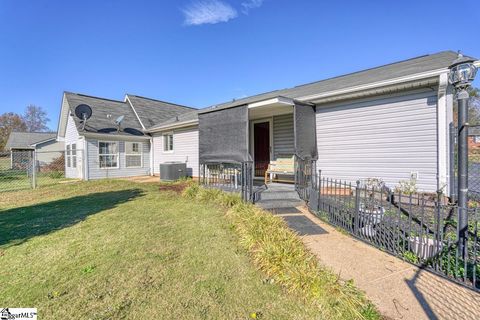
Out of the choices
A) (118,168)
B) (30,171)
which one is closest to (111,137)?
(118,168)

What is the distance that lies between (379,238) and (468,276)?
105 cm

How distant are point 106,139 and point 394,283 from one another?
49.2 feet

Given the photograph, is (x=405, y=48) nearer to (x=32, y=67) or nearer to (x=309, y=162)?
(x=309, y=162)

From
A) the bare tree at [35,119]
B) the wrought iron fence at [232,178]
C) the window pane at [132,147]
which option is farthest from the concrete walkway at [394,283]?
the bare tree at [35,119]

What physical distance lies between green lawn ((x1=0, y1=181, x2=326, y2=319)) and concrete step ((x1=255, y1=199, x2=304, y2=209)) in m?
1.14

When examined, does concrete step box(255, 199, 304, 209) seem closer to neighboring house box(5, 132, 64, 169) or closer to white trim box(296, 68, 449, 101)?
white trim box(296, 68, 449, 101)

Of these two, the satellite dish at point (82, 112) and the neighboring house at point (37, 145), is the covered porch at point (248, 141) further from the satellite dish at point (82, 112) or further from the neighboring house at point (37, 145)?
the neighboring house at point (37, 145)

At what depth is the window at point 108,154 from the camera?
1362 centimetres

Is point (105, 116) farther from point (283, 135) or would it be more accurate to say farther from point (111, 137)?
point (283, 135)

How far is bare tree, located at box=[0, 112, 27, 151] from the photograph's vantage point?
41.9 metres

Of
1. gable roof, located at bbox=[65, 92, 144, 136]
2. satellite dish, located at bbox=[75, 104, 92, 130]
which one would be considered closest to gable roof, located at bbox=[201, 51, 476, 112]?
gable roof, located at bbox=[65, 92, 144, 136]

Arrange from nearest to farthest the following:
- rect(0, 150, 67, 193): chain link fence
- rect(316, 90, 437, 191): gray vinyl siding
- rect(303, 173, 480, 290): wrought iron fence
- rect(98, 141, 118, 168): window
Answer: rect(303, 173, 480, 290): wrought iron fence → rect(316, 90, 437, 191): gray vinyl siding → rect(0, 150, 67, 193): chain link fence → rect(98, 141, 118, 168): window

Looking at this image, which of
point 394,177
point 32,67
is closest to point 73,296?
point 394,177

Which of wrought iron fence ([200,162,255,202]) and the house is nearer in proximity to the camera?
the house
